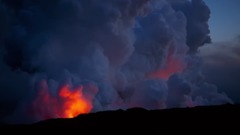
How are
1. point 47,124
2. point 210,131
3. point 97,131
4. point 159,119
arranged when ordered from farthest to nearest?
point 47,124 < point 159,119 < point 97,131 < point 210,131

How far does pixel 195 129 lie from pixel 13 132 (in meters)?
27.7

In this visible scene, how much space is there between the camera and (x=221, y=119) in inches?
1718

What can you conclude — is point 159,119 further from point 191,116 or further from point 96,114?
point 96,114

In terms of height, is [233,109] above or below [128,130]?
above

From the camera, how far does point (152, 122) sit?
148ft

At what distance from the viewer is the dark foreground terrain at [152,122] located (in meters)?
41.3

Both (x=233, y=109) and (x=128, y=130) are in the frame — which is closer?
(x=128, y=130)

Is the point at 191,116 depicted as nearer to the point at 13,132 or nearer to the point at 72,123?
the point at 72,123

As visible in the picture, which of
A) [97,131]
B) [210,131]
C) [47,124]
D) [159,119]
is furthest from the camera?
[47,124]

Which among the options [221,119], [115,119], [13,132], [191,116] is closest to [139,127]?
[115,119]

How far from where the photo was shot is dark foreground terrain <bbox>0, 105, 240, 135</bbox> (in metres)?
41.3

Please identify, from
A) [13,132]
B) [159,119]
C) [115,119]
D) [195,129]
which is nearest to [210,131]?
[195,129]

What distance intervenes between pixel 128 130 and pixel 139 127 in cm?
169

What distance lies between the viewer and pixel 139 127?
142 feet
